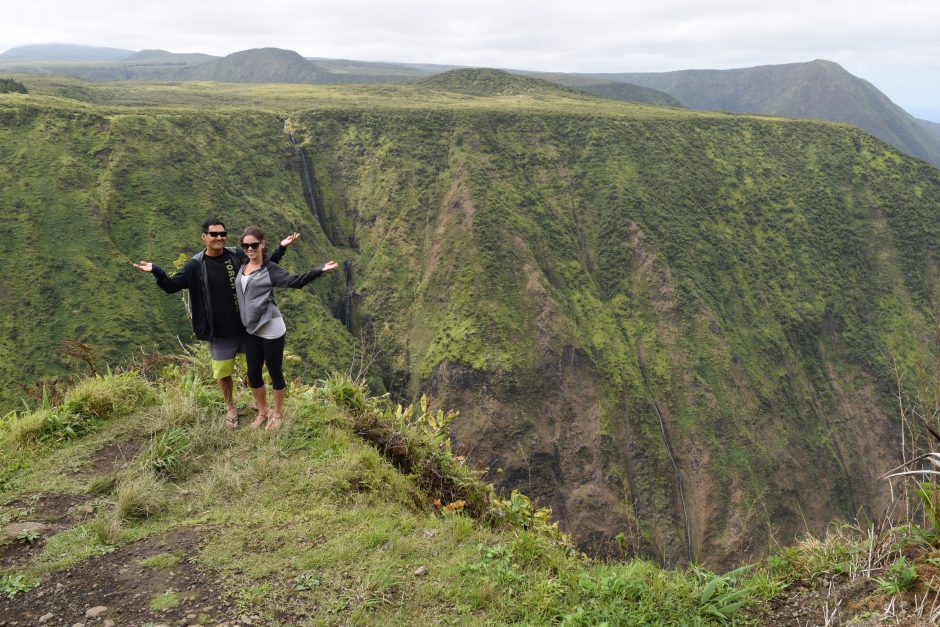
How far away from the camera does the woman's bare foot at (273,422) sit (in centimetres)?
672

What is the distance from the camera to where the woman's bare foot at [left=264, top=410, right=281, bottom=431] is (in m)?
6.72

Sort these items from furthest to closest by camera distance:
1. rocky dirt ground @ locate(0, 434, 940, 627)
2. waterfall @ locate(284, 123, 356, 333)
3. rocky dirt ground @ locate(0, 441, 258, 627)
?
waterfall @ locate(284, 123, 356, 333) < rocky dirt ground @ locate(0, 441, 258, 627) < rocky dirt ground @ locate(0, 434, 940, 627)

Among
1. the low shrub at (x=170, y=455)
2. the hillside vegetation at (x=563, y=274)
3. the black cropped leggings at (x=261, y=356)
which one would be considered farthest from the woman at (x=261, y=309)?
the hillside vegetation at (x=563, y=274)

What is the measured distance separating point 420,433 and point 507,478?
40528 mm

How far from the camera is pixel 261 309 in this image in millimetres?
6441

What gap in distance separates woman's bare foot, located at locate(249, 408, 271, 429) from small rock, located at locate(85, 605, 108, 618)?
2.91 meters

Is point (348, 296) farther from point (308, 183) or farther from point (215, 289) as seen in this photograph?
point (215, 289)

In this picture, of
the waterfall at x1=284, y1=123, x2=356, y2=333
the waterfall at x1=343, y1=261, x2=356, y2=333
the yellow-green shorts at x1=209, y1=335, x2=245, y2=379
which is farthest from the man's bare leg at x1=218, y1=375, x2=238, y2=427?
the waterfall at x1=284, y1=123, x2=356, y2=333

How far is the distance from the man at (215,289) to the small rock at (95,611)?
116 inches

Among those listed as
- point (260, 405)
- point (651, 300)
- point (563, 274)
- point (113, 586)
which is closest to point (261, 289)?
point (260, 405)

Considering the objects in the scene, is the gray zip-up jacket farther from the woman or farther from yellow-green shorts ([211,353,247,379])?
yellow-green shorts ([211,353,247,379])

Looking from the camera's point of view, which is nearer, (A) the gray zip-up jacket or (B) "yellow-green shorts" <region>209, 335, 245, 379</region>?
(A) the gray zip-up jacket

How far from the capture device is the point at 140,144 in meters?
50.5

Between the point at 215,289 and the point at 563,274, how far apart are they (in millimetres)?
53900
